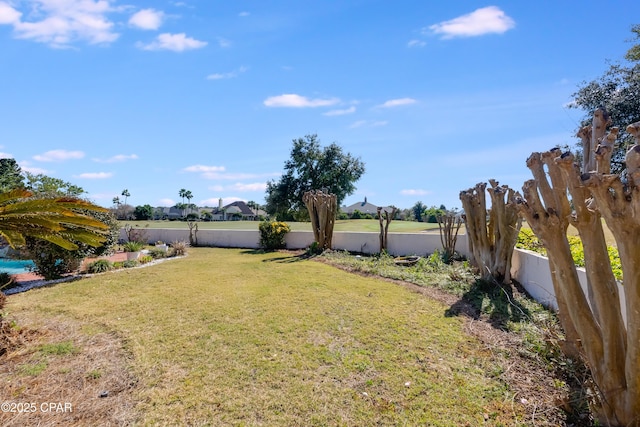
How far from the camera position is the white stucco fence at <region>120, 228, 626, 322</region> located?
611 centimetres

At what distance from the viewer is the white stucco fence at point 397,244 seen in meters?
6.11

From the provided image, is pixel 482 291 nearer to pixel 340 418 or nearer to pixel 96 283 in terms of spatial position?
pixel 340 418

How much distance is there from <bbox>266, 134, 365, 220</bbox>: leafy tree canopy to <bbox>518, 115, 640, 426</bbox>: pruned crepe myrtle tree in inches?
865

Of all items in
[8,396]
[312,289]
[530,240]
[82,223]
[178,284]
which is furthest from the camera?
[530,240]

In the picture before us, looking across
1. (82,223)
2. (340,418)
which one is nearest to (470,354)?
(340,418)

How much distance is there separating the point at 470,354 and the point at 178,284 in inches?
261

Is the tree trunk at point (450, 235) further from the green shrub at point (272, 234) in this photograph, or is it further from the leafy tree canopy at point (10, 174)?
the leafy tree canopy at point (10, 174)

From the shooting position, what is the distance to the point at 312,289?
748 centimetres

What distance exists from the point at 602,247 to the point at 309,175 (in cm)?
2315

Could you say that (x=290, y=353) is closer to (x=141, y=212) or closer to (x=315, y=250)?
(x=315, y=250)

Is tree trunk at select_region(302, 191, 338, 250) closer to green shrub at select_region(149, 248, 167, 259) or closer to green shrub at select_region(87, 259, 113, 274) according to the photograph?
green shrub at select_region(149, 248, 167, 259)

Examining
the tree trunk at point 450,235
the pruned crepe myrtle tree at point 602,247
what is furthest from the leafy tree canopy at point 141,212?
the pruned crepe myrtle tree at point 602,247

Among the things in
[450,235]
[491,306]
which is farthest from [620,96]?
[491,306]

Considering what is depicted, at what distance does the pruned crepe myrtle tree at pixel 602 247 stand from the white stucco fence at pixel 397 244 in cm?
200
